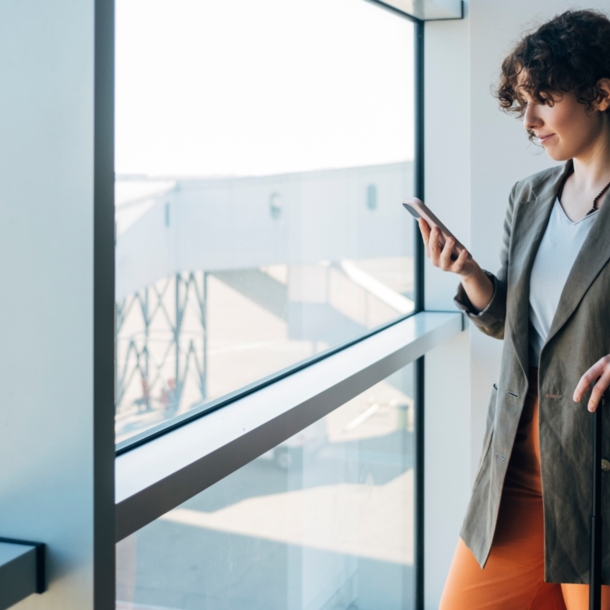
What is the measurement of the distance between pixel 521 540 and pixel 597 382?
17.0 inches

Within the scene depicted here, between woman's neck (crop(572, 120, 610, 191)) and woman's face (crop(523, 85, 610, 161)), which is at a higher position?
woman's face (crop(523, 85, 610, 161))

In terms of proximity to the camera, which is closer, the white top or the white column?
the white column

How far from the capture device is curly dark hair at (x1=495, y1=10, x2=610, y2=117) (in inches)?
53.4

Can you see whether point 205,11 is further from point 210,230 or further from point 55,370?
point 55,370

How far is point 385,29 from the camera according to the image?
95.3 inches

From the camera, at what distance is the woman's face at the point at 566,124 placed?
137cm

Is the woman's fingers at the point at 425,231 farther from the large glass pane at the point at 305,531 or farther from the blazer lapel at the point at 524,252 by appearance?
the large glass pane at the point at 305,531

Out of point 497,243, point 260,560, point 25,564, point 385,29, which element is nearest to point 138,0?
point 25,564

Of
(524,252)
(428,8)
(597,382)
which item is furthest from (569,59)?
(428,8)

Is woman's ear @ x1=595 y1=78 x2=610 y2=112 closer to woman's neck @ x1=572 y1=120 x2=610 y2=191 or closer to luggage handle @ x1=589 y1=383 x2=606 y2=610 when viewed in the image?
woman's neck @ x1=572 y1=120 x2=610 y2=191

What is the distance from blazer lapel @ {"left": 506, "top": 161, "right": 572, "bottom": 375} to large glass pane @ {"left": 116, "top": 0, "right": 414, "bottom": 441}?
1.87 ft

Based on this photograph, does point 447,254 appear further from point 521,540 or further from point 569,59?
point 521,540

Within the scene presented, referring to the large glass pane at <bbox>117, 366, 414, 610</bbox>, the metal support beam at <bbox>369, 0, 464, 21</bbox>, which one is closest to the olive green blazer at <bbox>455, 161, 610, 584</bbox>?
the large glass pane at <bbox>117, 366, 414, 610</bbox>

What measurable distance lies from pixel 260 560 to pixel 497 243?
4.67ft
